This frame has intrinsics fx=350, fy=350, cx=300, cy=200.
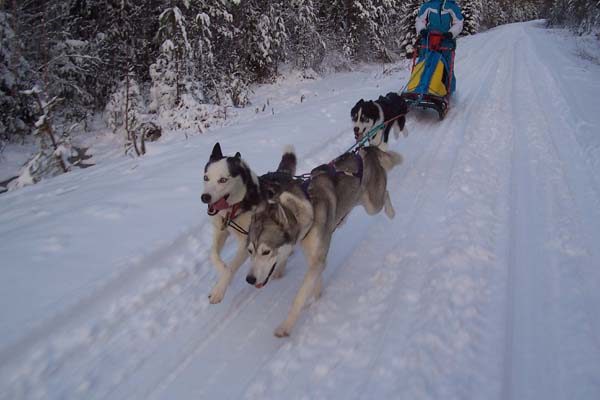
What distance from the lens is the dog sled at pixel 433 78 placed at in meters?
6.52

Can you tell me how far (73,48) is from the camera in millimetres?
8430

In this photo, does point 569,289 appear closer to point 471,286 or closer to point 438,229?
point 471,286

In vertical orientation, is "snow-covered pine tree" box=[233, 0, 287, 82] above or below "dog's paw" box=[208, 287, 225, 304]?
above

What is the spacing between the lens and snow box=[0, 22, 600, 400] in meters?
1.97

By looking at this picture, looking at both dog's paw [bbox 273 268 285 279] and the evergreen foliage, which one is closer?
dog's paw [bbox 273 268 285 279]

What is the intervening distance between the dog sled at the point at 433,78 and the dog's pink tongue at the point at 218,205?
5067 mm

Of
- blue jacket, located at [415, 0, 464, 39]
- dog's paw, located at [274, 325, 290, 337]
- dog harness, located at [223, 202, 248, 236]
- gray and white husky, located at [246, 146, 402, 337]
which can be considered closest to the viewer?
gray and white husky, located at [246, 146, 402, 337]

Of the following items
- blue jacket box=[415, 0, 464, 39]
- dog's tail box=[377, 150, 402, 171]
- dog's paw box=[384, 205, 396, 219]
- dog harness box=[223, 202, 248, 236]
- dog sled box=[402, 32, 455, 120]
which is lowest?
dog's paw box=[384, 205, 396, 219]

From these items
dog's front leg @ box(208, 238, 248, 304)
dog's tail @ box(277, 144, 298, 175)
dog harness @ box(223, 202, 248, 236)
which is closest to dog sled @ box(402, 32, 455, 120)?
dog's tail @ box(277, 144, 298, 175)

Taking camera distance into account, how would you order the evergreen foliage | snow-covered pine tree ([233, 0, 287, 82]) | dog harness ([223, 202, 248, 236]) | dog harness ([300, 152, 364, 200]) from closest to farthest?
dog harness ([223, 202, 248, 236]) → dog harness ([300, 152, 364, 200]) → the evergreen foliage → snow-covered pine tree ([233, 0, 287, 82])

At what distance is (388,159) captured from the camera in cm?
360

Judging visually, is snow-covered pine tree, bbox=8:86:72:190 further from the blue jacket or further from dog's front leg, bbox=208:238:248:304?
the blue jacket

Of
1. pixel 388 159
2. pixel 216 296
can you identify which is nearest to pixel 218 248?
pixel 216 296

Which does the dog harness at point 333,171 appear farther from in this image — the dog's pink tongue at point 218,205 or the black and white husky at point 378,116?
the black and white husky at point 378,116
